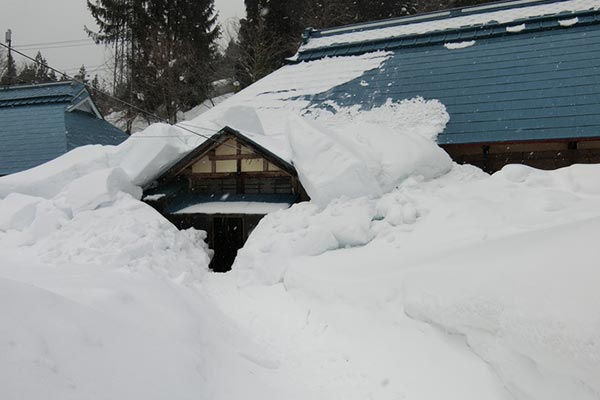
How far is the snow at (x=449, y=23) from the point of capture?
1230 centimetres

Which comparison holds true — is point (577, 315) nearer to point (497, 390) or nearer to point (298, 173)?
point (497, 390)

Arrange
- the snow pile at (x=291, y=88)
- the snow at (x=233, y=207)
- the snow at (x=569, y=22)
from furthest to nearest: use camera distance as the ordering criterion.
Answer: the snow pile at (x=291, y=88)
the snow at (x=569, y=22)
the snow at (x=233, y=207)

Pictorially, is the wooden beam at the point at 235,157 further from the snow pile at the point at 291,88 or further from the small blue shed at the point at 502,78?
the small blue shed at the point at 502,78

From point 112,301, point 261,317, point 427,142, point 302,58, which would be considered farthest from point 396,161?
point 302,58

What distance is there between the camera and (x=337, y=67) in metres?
13.2

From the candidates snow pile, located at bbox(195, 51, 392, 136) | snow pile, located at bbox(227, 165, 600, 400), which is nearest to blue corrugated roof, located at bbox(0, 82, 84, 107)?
snow pile, located at bbox(195, 51, 392, 136)

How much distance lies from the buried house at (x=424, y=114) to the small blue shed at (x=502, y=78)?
0.03 meters

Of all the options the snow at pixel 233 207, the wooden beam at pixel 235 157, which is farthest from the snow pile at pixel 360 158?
the wooden beam at pixel 235 157

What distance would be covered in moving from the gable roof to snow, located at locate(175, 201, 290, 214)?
3.12ft

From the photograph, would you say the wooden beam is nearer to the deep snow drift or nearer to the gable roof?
the gable roof

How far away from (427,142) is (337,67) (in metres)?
5.95

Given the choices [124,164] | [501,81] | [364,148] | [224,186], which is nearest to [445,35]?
[501,81]

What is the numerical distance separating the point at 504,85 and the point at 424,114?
2179 millimetres

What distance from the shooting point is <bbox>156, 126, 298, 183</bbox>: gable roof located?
345 inches
